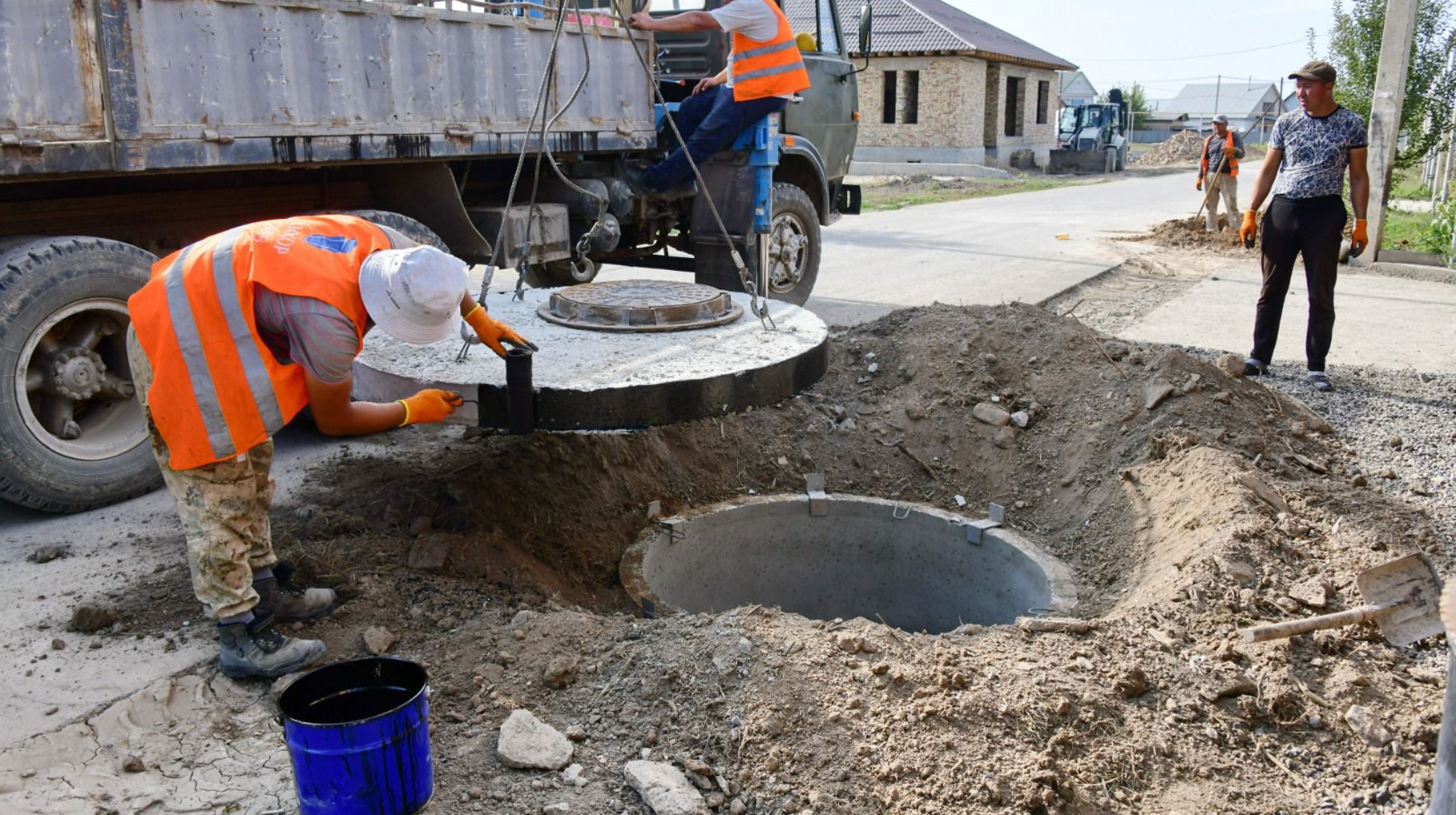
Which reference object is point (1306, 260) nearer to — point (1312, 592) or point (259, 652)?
point (1312, 592)

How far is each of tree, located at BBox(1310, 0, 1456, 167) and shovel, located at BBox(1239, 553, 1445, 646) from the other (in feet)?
36.4

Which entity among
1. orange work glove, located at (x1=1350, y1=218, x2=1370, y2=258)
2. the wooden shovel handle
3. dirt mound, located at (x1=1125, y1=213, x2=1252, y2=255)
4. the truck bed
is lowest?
the wooden shovel handle

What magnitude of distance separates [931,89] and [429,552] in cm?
2937

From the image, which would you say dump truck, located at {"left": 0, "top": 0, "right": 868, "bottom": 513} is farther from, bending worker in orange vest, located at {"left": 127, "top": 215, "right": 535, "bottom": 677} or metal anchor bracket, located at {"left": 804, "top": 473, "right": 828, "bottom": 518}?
metal anchor bracket, located at {"left": 804, "top": 473, "right": 828, "bottom": 518}

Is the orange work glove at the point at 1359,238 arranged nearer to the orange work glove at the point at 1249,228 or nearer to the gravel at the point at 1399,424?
the orange work glove at the point at 1249,228

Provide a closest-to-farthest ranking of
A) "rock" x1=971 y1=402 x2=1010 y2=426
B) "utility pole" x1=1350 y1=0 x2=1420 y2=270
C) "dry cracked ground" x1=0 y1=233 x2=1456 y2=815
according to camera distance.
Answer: "dry cracked ground" x1=0 y1=233 x2=1456 y2=815 → "rock" x1=971 y1=402 x2=1010 y2=426 → "utility pole" x1=1350 y1=0 x2=1420 y2=270

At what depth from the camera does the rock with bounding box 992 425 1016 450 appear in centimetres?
567

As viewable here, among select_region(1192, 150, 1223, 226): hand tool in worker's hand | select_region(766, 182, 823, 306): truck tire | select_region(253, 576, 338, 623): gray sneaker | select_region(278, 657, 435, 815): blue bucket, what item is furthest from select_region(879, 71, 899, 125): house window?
select_region(278, 657, 435, 815): blue bucket

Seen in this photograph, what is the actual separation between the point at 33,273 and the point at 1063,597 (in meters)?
4.24

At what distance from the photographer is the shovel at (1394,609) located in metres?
3.25

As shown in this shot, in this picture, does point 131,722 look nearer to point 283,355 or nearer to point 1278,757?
point 283,355

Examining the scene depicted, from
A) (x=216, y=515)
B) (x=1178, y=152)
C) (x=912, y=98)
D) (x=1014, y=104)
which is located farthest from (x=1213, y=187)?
(x=1178, y=152)

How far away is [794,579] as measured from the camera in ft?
18.2

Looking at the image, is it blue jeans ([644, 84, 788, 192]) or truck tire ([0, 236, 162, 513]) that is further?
blue jeans ([644, 84, 788, 192])
